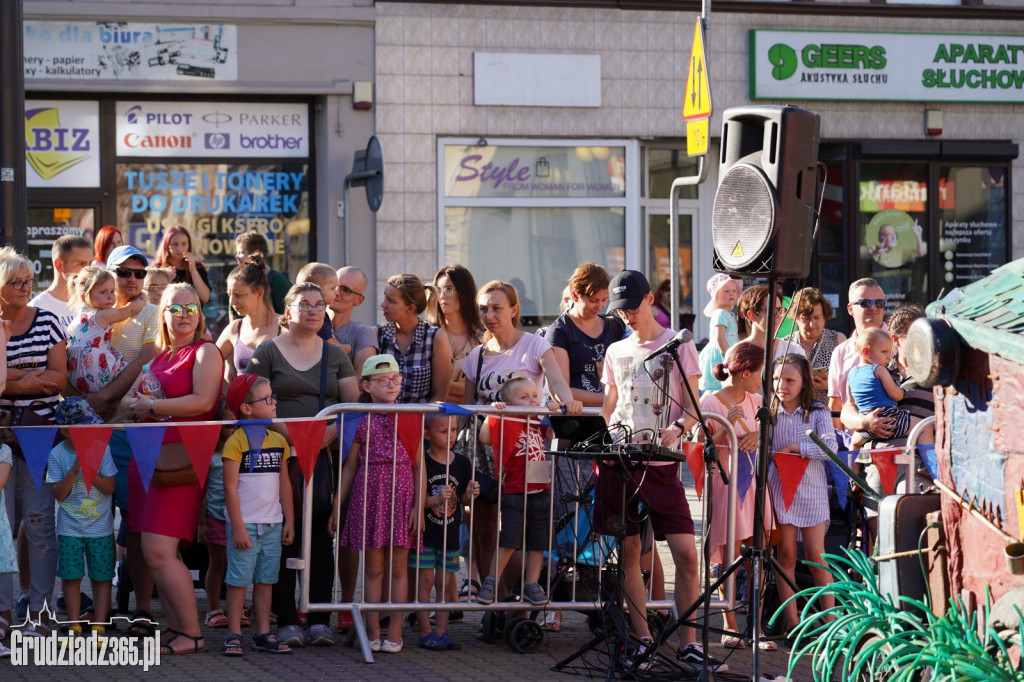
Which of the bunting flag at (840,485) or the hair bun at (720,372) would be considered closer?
the hair bun at (720,372)

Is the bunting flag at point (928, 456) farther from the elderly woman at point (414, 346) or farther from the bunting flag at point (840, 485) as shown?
the elderly woman at point (414, 346)

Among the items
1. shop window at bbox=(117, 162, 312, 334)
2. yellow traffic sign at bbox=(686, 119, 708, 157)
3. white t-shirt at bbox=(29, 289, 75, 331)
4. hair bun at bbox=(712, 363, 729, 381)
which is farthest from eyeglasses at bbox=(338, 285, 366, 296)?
shop window at bbox=(117, 162, 312, 334)

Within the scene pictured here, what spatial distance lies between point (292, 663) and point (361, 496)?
911mm

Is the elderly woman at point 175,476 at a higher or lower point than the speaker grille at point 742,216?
lower

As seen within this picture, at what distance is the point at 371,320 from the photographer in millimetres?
15367

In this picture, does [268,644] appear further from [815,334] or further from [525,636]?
[815,334]

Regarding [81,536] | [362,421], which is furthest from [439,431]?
[81,536]

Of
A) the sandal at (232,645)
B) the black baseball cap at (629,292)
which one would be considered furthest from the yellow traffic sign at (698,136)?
the sandal at (232,645)

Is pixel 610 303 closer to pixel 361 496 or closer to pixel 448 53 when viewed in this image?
pixel 361 496

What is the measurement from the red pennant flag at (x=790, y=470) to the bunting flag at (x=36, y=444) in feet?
12.6

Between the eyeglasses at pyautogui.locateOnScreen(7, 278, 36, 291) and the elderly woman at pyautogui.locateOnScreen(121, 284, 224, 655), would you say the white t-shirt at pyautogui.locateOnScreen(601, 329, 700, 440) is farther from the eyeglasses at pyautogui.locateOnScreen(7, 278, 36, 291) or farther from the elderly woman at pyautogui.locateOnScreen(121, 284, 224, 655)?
the eyeglasses at pyautogui.locateOnScreen(7, 278, 36, 291)

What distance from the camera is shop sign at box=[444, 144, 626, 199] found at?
15.6m

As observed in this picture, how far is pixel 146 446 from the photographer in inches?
275

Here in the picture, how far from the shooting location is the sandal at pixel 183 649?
273 inches
